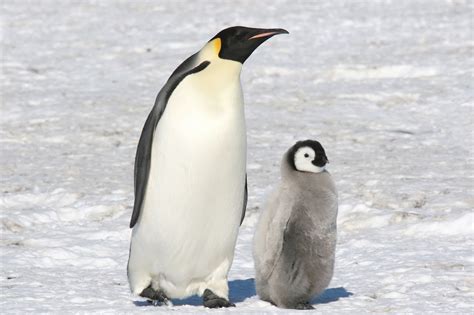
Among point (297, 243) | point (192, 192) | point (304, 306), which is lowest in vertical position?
point (304, 306)

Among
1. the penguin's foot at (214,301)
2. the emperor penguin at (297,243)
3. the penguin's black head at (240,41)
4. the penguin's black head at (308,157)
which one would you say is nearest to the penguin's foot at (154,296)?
the penguin's foot at (214,301)

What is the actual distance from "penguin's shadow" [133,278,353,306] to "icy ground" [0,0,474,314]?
18mm

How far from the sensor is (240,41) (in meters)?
5.19

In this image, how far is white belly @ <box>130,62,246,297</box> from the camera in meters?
5.08

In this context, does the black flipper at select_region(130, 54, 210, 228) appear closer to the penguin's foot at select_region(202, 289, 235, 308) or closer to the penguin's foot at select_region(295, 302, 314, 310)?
the penguin's foot at select_region(202, 289, 235, 308)

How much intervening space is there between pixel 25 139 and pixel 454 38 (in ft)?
20.1

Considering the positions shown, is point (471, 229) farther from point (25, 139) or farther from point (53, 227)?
point (25, 139)

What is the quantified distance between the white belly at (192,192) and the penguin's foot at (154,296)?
46 millimetres

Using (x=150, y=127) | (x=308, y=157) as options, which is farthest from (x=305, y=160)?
(x=150, y=127)

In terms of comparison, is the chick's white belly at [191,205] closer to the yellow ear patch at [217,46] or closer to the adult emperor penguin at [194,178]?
the adult emperor penguin at [194,178]

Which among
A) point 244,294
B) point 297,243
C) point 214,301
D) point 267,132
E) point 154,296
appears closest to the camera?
point 297,243

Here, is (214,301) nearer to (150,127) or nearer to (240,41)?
(150,127)

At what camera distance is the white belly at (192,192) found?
5082 mm

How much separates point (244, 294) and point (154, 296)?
50cm
